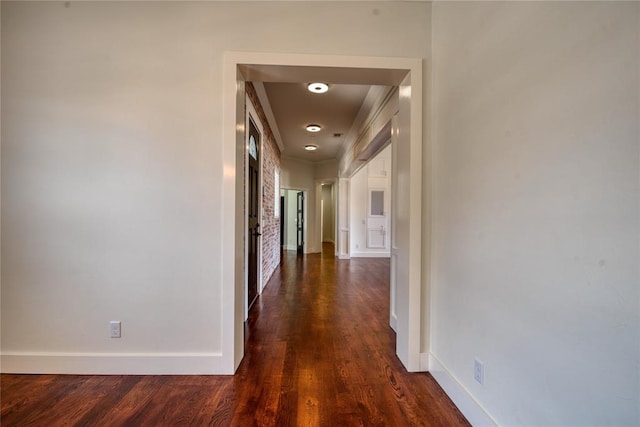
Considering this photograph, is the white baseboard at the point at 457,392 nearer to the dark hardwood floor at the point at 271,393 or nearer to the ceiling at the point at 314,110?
the dark hardwood floor at the point at 271,393

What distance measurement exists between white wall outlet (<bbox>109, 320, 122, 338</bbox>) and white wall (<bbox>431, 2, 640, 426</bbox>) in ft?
7.50

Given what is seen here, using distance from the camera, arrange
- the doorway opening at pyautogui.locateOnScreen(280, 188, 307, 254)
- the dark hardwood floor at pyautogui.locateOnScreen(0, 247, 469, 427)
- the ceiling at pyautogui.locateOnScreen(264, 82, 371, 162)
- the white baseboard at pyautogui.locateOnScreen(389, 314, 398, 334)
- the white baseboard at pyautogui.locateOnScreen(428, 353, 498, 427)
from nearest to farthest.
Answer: the white baseboard at pyautogui.locateOnScreen(428, 353, 498, 427)
the dark hardwood floor at pyautogui.locateOnScreen(0, 247, 469, 427)
the white baseboard at pyautogui.locateOnScreen(389, 314, 398, 334)
the ceiling at pyautogui.locateOnScreen(264, 82, 371, 162)
the doorway opening at pyautogui.locateOnScreen(280, 188, 307, 254)

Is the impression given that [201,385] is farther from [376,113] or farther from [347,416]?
[376,113]

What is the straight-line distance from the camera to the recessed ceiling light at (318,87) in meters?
3.37

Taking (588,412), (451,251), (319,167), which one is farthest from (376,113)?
(319,167)

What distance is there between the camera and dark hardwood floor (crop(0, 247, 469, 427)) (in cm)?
153

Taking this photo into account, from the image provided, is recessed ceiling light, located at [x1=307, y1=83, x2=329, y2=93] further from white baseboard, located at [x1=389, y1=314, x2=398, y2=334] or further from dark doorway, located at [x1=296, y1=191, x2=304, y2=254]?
dark doorway, located at [x1=296, y1=191, x2=304, y2=254]

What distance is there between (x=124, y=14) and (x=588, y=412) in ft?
10.7

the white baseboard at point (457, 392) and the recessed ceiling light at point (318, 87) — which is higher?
the recessed ceiling light at point (318, 87)

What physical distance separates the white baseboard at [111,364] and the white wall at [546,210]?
1688 mm

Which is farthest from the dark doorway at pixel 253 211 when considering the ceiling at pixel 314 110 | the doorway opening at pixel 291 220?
→ the doorway opening at pixel 291 220

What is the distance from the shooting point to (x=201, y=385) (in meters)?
1.83

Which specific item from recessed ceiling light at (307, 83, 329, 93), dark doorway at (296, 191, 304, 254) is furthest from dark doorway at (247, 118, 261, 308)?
dark doorway at (296, 191, 304, 254)

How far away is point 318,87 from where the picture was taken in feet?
11.1
